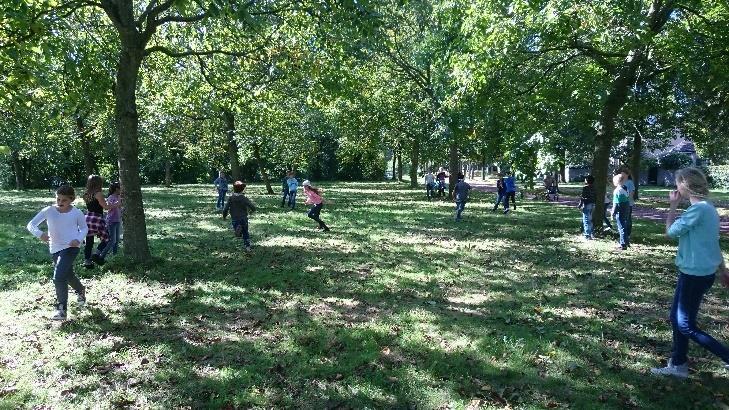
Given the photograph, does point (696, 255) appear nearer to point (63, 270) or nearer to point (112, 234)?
point (63, 270)

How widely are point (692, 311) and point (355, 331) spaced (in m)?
3.42

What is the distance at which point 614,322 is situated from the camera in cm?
608

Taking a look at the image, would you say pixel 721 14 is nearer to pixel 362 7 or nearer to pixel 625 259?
pixel 625 259

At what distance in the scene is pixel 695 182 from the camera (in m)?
4.23

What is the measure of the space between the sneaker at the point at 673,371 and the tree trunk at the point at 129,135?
8.10m

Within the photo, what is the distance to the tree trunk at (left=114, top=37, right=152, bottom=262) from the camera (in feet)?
27.2

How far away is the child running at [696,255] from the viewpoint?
4.22 meters

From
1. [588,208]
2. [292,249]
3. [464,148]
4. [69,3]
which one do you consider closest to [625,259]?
[588,208]

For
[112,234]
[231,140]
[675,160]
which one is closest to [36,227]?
[112,234]

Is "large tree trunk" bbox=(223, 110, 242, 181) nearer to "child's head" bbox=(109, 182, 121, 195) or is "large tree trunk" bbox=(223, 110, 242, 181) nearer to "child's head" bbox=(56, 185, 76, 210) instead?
"child's head" bbox=(109, 182, 121, 195)

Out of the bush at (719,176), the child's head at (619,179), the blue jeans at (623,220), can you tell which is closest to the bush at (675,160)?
the bush at (719,176)

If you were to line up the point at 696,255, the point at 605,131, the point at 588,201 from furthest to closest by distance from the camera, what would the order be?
the point at 605,131 → the point at 588,201 → the point at 696,255

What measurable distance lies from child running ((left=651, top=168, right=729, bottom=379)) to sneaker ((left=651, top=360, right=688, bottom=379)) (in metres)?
0.35

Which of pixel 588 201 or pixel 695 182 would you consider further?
pixel 588 201
